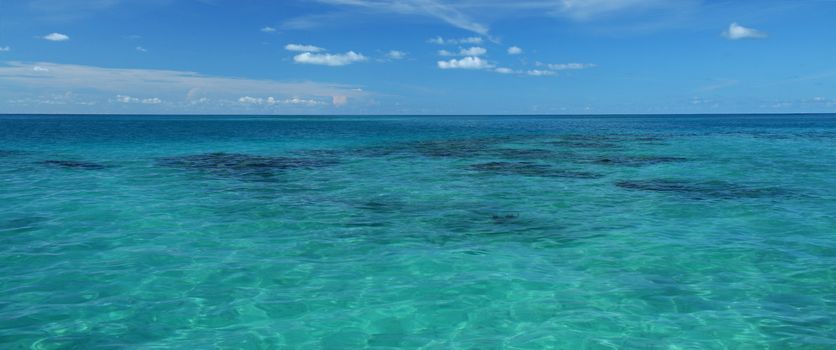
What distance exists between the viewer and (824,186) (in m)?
23.7

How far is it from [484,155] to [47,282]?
33.4 m

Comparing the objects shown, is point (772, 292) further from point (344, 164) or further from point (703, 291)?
point (344, 164)

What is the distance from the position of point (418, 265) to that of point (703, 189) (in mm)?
15992

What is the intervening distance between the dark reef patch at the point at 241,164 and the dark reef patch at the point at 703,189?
1797 centimetres

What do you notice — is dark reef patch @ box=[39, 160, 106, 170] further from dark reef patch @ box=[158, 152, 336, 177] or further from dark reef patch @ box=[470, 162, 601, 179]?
dark reef patch @ box=[470, 162, 601, 179]

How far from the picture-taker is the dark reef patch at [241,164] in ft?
→ 100

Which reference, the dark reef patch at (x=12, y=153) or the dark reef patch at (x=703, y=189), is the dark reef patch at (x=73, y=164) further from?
the dark reef patch at (x=703, y=189)

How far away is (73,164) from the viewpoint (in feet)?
110

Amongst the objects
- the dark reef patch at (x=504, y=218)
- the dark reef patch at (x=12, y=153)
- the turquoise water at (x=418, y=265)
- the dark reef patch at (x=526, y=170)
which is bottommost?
the turquoise water at (x=418, y=265)

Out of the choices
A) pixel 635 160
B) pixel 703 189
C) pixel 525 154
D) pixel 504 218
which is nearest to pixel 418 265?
pixel 504 218

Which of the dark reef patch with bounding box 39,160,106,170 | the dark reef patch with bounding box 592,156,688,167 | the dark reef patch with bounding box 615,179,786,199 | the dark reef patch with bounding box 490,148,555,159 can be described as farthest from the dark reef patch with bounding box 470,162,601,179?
the dark reef patch with bounding box 39,160,106,170

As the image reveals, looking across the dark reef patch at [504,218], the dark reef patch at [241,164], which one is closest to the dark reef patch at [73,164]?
the dark reef patch at [241,164]

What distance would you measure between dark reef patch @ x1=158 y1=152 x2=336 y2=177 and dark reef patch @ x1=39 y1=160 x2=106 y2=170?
3.58 metres

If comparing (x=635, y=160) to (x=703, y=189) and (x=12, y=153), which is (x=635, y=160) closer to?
(x=703, y=189)
